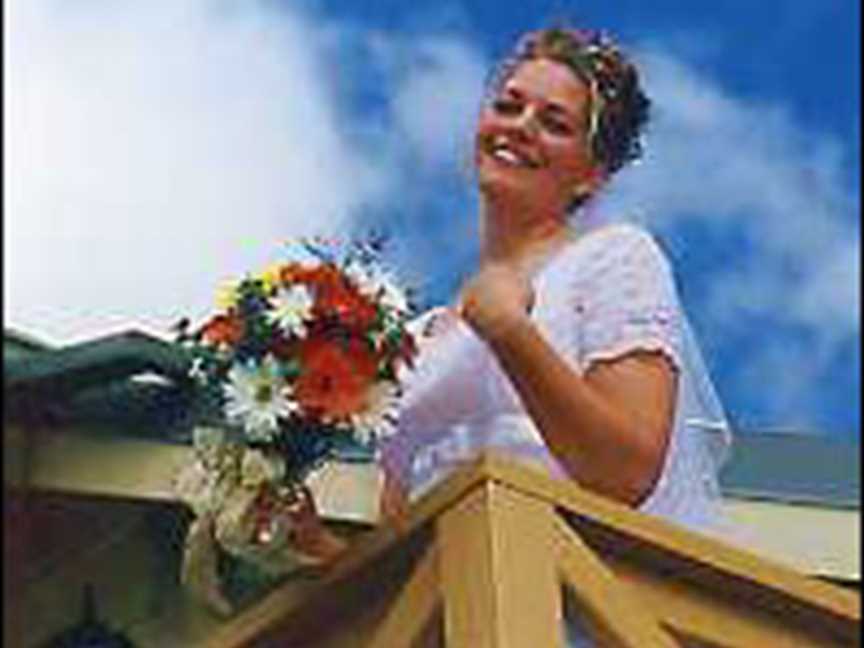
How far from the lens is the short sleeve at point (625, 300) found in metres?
2.36

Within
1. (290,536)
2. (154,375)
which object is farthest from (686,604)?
(154,375)

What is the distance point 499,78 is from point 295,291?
360 mm

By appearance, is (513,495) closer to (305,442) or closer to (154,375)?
(305,442)

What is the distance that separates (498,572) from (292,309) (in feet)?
1.12

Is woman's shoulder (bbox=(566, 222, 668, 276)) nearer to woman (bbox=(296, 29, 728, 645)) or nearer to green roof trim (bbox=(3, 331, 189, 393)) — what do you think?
woman (bbox=(296, 29, 728, 645))

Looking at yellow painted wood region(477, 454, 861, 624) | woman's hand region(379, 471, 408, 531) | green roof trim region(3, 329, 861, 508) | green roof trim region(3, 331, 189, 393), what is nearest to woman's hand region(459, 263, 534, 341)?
yellow painted wood region(477, 454, 861, 624)

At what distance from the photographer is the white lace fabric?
7.78 feet

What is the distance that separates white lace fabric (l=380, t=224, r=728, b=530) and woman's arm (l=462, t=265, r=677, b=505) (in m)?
0.02

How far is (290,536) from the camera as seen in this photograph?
7.74 ft

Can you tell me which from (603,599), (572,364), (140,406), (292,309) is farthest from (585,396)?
(140,406)

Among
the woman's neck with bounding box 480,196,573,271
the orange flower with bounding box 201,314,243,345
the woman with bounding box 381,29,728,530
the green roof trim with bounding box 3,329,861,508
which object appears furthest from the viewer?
the green roof trim with bounding box 3,329,861,508

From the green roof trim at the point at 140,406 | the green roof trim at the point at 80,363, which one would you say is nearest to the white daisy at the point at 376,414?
the green roof trim at the point at 140,406

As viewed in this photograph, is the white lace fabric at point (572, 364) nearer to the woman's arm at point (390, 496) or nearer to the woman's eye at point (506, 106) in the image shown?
the woman's arm at point (390, 496)

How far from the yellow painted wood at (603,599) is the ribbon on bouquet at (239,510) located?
0.80ft
